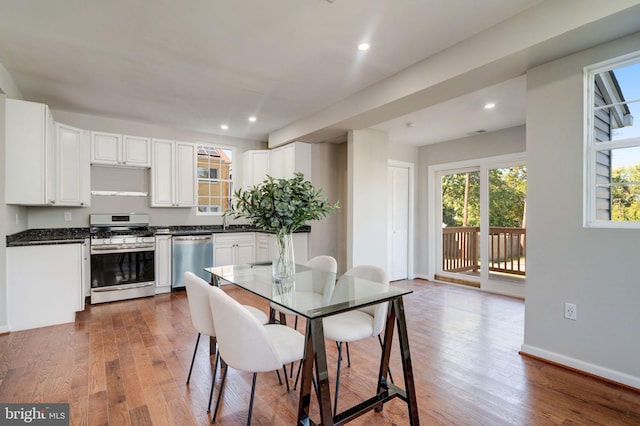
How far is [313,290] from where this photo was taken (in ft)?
6.20

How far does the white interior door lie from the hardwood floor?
2.29m

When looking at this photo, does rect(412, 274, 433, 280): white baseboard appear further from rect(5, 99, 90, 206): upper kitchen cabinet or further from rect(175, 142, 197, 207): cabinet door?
rect(5, 99, 90, 206): upper kitchen cabinet

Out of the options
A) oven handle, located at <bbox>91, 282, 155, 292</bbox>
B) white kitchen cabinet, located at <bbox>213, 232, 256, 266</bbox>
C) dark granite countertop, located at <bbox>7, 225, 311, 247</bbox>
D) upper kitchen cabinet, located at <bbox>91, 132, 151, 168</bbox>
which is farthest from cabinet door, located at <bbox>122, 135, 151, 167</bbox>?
oven handle, located at <bbox>91, 282, 155, 292</bbox>

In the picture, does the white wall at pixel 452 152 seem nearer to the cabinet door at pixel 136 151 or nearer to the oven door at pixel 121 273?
the oven door at pixel 121 273

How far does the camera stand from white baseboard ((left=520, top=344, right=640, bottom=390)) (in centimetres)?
214

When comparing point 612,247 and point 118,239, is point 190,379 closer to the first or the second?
point 118,239

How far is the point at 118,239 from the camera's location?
13.6 feet

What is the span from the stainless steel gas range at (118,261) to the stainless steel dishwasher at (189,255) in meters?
0.30

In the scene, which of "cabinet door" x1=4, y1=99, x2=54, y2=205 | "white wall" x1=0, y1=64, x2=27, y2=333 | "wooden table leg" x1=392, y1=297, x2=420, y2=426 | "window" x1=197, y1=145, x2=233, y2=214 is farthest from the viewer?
"window" x1=197, y1=145, x2=233, y2=214

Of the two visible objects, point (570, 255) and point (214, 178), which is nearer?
point (570, 255)

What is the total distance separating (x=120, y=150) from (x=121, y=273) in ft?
5.81

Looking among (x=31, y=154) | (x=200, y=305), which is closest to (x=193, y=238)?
(x=31, y=154)

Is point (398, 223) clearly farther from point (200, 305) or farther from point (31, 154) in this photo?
point (31, 154)

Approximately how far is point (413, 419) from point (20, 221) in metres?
4.74
